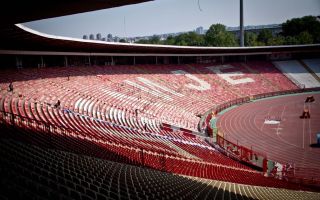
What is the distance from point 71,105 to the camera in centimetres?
2058

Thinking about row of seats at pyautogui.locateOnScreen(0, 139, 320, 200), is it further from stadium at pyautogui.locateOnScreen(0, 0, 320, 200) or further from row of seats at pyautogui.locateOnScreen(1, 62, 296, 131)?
row of seats at pyautogui.locateOnScreen(1, 62, 296, 131)

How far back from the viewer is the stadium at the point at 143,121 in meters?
8.05

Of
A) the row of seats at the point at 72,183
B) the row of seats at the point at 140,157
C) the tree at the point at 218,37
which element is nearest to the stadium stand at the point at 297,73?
the tree at the point at 218,37

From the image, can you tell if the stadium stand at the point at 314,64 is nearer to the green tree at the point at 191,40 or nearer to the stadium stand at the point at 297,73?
the stadium stand at the point at 297,73

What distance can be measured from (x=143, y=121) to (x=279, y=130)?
1226cm

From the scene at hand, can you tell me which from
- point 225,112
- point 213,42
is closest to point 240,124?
point 225,112

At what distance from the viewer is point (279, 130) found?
2519 centimetres

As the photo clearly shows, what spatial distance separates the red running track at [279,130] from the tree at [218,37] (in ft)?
171

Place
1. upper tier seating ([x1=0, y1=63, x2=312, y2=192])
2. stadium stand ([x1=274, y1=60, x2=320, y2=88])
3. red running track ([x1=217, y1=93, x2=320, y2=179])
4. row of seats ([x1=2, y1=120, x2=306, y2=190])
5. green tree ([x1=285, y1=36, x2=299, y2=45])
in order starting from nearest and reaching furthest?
1. row of seats ([x1=2, y1=120, x2=306, y2=190])
2. upper tier seating ([x1=0, y1=63, x2=312, y2=192])
3. red running track ([x1=217, y1=93, x2=320, y2=179])
4. stadium stand ([x1=274, y1=60, x2=320, y2=88])
5. green tree ([x1=285, y1=36, x2=299, y2=45])

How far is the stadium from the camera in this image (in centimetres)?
805

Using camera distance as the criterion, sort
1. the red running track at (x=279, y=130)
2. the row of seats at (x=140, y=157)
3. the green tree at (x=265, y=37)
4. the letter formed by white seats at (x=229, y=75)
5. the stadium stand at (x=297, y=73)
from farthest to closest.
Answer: the green tree at (x=265, y=37) → the stadium stand at (x=297, y=73) → the letter formed by white seats at (x=229, y=75) → the red running track at (x=279, y=130) → the row of seats at (x=140, y=157)

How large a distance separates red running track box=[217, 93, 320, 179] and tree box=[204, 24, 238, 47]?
171 feet

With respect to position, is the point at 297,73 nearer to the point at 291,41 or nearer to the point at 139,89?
the point at 139,89

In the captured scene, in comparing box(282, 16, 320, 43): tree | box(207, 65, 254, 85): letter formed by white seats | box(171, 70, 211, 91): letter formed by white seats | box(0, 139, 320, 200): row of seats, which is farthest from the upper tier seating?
box(282, 16, 320, 43): tree
